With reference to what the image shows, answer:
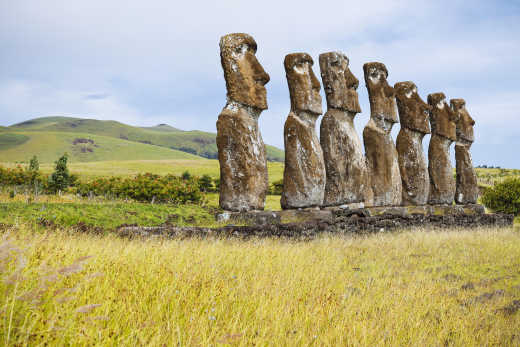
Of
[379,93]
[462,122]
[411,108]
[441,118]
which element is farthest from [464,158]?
[379,93]

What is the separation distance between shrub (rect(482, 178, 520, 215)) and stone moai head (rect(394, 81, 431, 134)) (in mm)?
8475

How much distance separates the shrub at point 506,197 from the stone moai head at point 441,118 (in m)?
6.47

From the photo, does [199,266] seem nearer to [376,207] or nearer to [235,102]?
[235,102]

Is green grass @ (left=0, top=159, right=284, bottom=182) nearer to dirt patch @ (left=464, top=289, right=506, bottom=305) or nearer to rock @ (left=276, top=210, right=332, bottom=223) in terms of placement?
rock @ (left=276, top=210, right=332, bottom=223)

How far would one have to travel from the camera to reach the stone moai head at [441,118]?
1559 centimetres

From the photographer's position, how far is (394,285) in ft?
21.4

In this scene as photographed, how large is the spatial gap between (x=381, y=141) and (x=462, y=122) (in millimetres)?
5692

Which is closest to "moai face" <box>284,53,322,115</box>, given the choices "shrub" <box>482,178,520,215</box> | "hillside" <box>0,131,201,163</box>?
"shrub" <box>482,178,520,215</box>

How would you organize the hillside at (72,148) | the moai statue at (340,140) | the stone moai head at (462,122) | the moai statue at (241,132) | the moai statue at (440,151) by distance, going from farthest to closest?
the hillside at (72,148) → the stone moai head at (462,122) → the moai statue at (440,151) → the moai statue at (340,140) → the moai statue at (241,132)

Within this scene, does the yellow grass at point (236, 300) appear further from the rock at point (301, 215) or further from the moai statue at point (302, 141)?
the moai statue at point (302, 141)

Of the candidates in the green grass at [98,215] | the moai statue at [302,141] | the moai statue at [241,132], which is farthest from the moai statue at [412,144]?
the green grass at [98,215]

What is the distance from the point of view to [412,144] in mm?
14383

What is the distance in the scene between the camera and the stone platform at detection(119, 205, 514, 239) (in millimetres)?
8641

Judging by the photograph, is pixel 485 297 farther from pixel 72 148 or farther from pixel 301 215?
pixel 72 148
